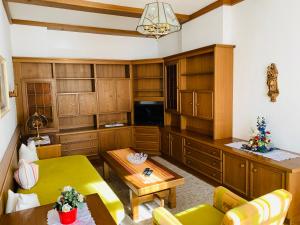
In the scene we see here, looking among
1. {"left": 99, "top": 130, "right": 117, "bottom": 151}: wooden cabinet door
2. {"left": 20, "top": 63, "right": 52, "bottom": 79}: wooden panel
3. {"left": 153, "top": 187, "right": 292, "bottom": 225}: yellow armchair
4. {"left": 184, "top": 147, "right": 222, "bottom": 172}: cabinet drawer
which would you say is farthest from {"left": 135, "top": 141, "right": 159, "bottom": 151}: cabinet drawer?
{"left": 153, "top": 187, "right": 292, "bottom": 225}: yellow armchair

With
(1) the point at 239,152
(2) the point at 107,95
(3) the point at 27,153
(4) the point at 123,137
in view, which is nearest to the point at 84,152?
(4) the point at 123,137

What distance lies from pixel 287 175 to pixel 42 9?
4.25 m

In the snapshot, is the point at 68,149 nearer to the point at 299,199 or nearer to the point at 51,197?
the point at 51,197

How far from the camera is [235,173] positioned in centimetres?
310

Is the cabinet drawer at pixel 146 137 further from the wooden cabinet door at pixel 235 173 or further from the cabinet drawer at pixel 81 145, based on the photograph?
the wooden cabinet door at pixel 235 173

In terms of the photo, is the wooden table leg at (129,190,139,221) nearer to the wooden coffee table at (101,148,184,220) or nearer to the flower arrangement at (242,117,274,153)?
the wooden coffee table at (101,148,184,220)

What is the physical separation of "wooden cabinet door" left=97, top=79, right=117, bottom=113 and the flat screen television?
1.72 ft

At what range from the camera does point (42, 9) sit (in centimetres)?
381

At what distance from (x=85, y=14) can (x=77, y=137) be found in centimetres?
237

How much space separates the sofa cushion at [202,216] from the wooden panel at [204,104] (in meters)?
1.88

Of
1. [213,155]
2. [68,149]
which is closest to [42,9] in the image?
[68,149]

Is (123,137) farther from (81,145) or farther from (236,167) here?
(236,167)

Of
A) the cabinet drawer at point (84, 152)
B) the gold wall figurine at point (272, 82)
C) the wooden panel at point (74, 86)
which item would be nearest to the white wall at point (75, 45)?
the wooden panel at point (74, 86)

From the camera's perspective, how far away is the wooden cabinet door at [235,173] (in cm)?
295
